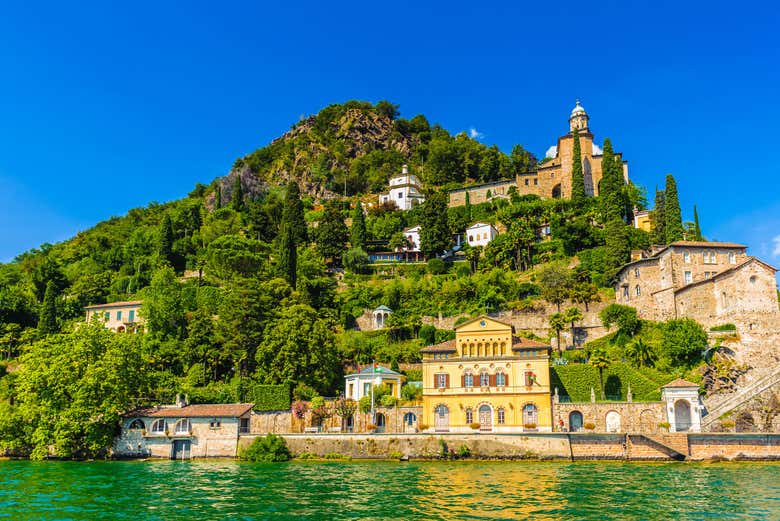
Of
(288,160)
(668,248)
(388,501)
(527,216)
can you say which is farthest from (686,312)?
(288,160)

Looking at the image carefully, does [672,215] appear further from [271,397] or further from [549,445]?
[271,397]

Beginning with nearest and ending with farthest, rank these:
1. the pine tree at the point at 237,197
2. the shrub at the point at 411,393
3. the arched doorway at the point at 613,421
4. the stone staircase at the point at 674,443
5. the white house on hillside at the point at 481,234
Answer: the stone staircase at the point at 674,443
the arched doorway at the point at 613,421
the shrub at the point at 411,393
the white house on hillside at the point at 481,234
the pine tree at the point at 237,197

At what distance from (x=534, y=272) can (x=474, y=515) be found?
146ft

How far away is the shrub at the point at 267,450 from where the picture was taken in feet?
134

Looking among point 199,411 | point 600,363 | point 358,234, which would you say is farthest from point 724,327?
point 358,234

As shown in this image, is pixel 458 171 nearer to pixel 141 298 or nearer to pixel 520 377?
pixel 141 298

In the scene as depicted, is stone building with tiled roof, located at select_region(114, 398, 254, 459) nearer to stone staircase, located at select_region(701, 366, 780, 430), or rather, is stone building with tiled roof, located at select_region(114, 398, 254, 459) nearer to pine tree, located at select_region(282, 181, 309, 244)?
stone staircase, located at select_region(701, 366, 780, 430)

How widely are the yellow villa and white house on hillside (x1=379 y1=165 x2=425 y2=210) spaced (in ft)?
156

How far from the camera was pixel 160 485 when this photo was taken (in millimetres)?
30062

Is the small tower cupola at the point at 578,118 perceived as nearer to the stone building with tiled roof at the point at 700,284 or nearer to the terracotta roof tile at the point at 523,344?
the stone building with tiled roof at the point at 700,284

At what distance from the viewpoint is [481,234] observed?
77938mm

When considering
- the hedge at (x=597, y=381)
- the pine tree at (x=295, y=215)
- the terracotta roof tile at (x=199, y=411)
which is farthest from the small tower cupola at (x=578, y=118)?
the terracotta roof tile at (x=199, y=411)

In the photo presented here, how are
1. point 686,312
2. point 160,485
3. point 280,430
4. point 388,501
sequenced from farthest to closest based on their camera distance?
point 686,312 → point 280,430 → point 160,485 → point 388,501

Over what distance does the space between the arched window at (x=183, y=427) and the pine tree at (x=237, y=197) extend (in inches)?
2088
